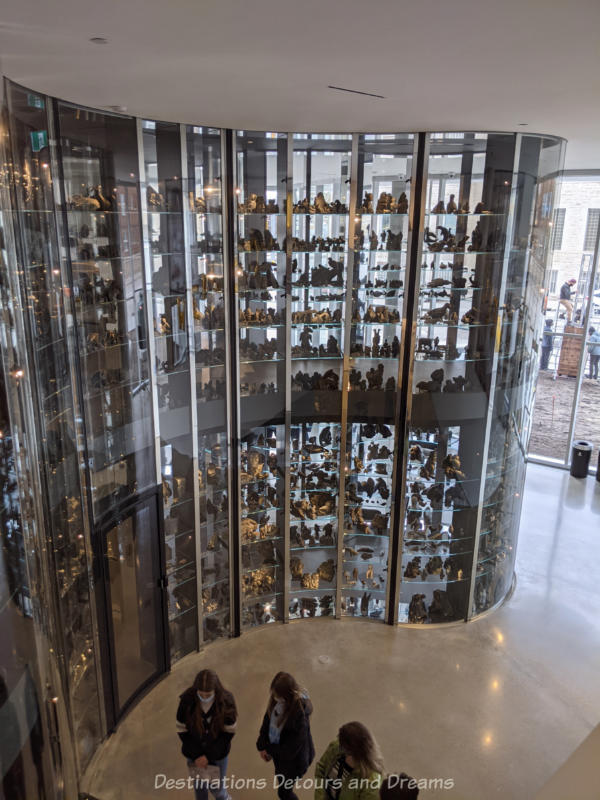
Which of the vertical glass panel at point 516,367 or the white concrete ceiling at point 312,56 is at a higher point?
the white concrete ceiling at point 312,56

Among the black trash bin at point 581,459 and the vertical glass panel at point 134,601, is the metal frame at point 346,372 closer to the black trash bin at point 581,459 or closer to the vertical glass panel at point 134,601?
the vertical glass panel at point 134,601

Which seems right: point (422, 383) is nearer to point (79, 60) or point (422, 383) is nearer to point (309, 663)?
point (309, 663)

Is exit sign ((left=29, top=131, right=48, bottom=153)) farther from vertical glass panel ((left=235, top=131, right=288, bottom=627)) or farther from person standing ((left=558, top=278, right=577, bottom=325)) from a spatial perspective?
person standing ((left=558, top=278, right=577, bottom=325))

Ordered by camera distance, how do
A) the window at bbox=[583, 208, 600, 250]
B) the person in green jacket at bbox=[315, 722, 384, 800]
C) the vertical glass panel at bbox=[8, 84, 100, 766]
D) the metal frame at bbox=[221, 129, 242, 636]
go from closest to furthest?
the person in green jacket at bbox=[315, 722, 384, 800] → the vertical glass panel at bbox=[8, 84, 100, 766] → the metal frame at bbox=[221, 129, 242, 636] → the window at bbox=[583, 208, 600, 250]

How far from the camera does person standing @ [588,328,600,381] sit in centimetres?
1016

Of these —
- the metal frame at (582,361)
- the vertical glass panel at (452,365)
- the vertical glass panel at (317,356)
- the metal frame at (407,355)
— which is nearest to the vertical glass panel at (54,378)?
the vertical glass panel at (317,356)

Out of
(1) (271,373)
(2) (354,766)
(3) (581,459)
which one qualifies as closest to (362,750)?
(2) (354,766)

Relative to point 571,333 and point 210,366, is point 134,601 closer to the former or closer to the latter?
point 210,366

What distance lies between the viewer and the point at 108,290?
14.7 feet

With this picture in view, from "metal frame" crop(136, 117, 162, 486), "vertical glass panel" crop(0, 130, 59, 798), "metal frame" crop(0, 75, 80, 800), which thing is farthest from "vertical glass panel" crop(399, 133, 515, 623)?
"vertical glass panel" crop(0, 130, 59, 798)

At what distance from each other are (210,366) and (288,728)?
112 inches

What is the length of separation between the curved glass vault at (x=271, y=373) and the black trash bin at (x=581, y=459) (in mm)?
4045

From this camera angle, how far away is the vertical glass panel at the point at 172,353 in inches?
184

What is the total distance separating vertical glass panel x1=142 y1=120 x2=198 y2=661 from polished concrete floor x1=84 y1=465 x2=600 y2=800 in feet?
2.53
